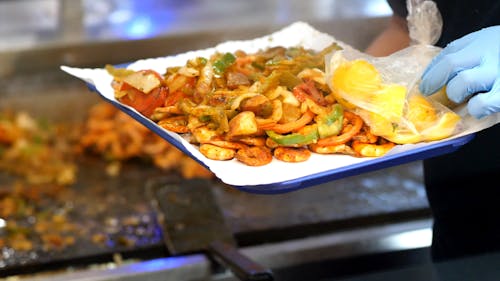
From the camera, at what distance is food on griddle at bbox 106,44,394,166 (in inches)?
57.9

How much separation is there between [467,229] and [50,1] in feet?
9.73

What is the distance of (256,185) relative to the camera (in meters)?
1.36

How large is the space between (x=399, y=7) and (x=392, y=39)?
90mm

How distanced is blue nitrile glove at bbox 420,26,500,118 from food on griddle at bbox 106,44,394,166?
0.17 meters

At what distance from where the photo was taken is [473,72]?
1.42 metres

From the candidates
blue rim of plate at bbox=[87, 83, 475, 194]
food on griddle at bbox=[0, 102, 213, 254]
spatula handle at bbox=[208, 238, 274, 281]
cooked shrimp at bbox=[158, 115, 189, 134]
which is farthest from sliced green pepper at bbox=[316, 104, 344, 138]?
food on griddle at bbox=[0, 102, 213, 254]

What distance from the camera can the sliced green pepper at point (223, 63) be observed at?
1.69m

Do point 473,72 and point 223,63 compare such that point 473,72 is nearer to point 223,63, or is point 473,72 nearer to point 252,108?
point 252,108

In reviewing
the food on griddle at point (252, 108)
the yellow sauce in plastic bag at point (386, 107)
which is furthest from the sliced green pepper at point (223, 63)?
the yellow sauce in plastic bag at point (386, 107)

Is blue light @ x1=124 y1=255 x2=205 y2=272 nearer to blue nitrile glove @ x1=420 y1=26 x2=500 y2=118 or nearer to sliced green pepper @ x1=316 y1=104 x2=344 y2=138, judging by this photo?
sliced green pepper @ x1=316 y1=104 x2=344 y2=138

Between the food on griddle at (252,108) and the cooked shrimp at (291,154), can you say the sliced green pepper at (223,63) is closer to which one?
the food on griddle at (252,108)

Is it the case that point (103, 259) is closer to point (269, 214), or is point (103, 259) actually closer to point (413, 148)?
point (269, 214)

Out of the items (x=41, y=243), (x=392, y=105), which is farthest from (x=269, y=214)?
(x=392, y=105)

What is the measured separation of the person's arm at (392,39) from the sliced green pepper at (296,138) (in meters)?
0.58
